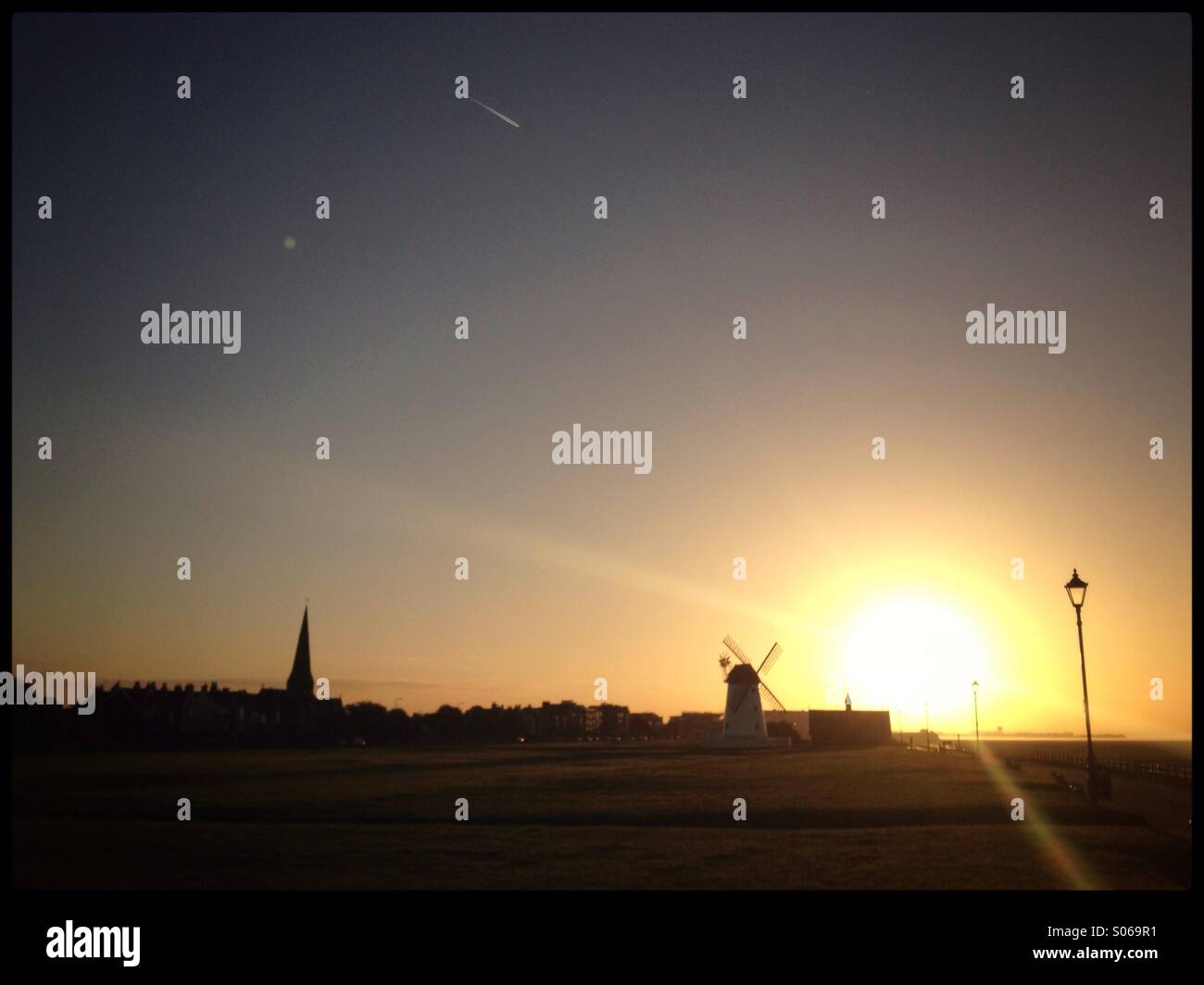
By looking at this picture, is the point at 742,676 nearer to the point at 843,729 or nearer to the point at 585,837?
the point at 843,729

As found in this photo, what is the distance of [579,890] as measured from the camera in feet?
46.4

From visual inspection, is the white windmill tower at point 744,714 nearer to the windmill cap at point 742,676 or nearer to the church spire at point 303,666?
the windmill cap at point 742,676

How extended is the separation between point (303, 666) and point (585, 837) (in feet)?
425

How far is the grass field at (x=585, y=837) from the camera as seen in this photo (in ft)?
50.4

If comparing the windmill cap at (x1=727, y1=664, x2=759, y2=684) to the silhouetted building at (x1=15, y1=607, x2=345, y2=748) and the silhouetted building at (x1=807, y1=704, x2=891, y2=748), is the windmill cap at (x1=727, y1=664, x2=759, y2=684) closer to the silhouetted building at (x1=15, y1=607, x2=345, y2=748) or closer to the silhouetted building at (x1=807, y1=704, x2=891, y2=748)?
the silhouetted building at (x1=807, y1=704, x2=891, y2=748)

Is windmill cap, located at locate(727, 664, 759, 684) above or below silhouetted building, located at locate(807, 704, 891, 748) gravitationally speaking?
above

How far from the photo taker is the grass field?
1537cm

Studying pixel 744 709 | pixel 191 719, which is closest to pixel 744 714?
pixel 744 709

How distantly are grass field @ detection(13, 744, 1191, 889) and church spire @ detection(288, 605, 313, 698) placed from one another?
104082 mm

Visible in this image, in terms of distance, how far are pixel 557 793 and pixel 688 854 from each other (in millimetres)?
14721

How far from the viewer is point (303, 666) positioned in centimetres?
14112

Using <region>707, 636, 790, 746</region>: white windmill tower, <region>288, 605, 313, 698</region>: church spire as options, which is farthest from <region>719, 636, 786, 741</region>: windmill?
<region>288, 605, 313, 698</region>: church spire

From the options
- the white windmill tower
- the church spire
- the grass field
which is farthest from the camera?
the church spire
